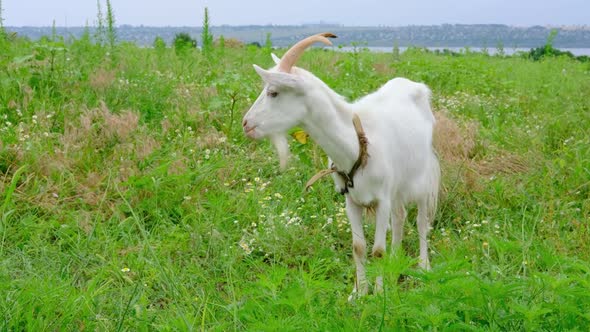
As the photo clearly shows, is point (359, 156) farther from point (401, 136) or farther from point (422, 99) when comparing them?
point (422, 99)

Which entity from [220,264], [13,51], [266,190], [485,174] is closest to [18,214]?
[220,264]

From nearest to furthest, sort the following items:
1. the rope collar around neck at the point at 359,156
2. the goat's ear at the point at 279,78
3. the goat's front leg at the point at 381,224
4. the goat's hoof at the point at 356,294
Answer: the goat's hoof at the point at 356,294
the goat's ear at the point at 279,78
the rope collar around neck at the point at 359,156
the goat's front leg at the point at 381,224

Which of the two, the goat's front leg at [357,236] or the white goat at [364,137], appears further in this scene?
the goat's front leg at [357,236]

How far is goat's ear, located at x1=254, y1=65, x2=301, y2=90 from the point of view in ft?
11.6

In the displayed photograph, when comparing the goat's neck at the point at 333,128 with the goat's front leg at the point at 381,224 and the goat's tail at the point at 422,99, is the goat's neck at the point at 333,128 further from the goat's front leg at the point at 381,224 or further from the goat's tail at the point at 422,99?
the goat's tail at the point at 422,99

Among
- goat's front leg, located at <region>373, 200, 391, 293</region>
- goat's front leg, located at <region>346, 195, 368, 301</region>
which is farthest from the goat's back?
goat's front leg, located at <region>346, 195, 368, 301</region>

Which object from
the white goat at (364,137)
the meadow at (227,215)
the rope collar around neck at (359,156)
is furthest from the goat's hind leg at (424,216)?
the rope collar around neck at (359,156)

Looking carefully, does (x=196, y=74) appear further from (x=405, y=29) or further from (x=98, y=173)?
(x=405, y=29)

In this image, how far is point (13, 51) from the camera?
7.16 metres

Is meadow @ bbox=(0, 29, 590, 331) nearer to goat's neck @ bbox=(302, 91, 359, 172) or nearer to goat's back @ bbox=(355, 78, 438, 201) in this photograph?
goat's back @ bbox=(355, 78, 438, 201)

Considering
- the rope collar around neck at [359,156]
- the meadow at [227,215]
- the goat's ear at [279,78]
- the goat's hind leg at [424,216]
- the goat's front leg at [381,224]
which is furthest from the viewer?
the goat's hind leg at [424,216]

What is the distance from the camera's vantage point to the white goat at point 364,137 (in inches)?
144

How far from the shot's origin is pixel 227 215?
15.8 ft

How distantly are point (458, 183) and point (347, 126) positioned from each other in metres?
1.88
